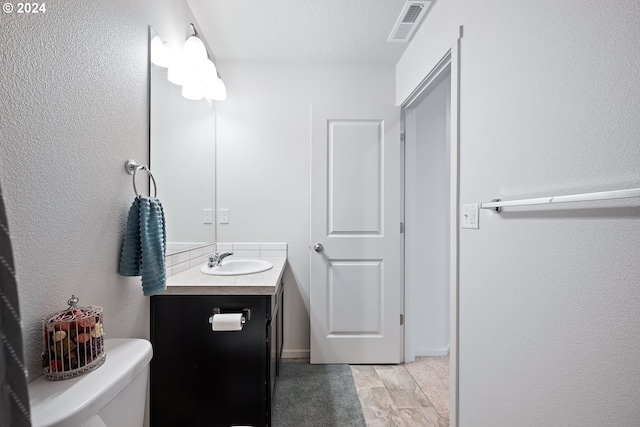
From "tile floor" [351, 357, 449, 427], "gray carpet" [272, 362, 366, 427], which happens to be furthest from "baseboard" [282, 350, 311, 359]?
"tile floor" [351, 357, 449, 427]

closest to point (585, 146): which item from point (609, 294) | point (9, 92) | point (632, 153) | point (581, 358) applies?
point (632, 153)

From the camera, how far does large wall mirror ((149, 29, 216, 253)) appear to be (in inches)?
53.2

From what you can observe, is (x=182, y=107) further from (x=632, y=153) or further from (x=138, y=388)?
(x=632, y=153)

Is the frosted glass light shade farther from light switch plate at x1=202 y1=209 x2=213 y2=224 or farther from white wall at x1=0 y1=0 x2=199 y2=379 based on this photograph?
light switch plate at x1=202 y1=209 x2=213 y2=224

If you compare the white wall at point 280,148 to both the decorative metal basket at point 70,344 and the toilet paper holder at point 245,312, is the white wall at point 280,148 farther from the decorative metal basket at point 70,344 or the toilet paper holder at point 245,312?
the decorative metal basket at point 70,344

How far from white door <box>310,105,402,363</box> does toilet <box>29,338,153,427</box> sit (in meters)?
1.39

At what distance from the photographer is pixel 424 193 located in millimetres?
2291

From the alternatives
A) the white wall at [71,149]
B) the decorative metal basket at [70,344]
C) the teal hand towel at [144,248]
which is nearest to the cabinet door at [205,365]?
the white wall at [71,149]

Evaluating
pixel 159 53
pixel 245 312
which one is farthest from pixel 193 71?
pixel 245 312

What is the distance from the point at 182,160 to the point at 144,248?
29.6 inches

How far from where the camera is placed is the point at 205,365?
4.33 ft

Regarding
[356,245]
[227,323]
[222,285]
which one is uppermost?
[356,245]

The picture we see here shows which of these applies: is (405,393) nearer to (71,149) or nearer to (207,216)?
(207,216)

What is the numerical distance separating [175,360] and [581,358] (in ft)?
5.06
